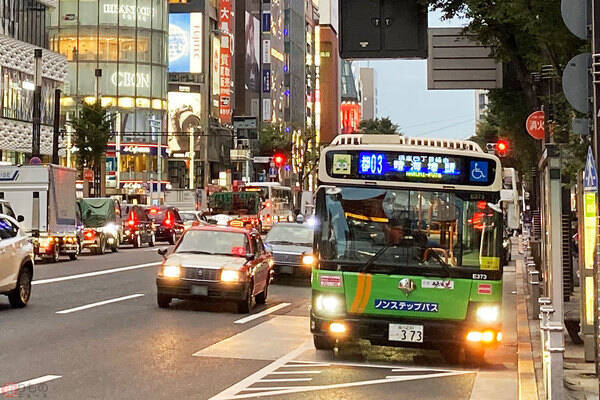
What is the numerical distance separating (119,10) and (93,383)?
273 ft

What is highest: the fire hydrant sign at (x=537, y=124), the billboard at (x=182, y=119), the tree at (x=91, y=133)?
the billboard at (x=182, y=119)

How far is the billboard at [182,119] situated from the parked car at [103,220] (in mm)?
52820

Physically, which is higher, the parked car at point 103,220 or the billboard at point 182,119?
the billboard at point 182,119

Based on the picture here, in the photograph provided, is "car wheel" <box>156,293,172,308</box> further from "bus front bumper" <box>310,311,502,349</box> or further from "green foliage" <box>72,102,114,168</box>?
"green foliage" <box>72,102,114,168</box>

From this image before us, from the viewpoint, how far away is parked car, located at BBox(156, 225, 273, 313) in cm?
1892

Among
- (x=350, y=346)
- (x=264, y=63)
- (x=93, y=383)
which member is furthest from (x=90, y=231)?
(x=264, y=63)

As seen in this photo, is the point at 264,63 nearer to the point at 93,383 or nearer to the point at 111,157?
the point at 111,157

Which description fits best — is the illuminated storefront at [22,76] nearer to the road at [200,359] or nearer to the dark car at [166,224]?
the dark car at [166,224]

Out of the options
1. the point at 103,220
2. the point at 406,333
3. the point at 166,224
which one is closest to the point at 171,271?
the point at 406,333

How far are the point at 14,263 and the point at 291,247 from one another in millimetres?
10535

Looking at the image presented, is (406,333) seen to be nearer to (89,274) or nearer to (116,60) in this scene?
(89,274)

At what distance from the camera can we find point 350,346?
15.2m

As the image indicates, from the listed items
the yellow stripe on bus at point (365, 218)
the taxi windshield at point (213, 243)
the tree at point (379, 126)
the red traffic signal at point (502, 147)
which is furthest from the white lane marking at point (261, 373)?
the tree at point (379, 126)

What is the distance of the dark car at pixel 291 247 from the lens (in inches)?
1061
